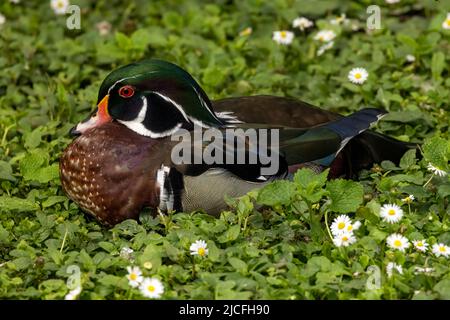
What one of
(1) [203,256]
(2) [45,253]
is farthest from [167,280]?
(2) [45,253]

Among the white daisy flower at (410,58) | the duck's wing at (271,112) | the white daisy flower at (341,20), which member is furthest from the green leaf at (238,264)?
the white daisy flower at (341,20)

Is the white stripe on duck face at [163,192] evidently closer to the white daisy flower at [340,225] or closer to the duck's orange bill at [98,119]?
the duck's orange bill at [98,119]

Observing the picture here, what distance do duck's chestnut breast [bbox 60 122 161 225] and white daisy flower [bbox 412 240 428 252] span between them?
4.11 feet

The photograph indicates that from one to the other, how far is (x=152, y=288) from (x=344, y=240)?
878 mm

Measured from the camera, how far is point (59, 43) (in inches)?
293

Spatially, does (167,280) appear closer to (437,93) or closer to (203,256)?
(203,256)

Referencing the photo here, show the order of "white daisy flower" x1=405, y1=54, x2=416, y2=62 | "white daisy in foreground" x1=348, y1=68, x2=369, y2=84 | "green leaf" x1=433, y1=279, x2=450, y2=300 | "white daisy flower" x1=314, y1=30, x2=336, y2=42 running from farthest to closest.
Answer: "white daisy flower" x1=314, y1=30, x2=336, y2=42 → "white daisy flower" x1=405, y1=54, x2=416, y2=62 → "white daisy in foreground" x1=348, y1=68, x2=369, y2=84 → "green leaf" x1=433, y1=279, x2=450, y2=300

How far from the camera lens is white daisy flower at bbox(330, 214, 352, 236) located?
4.86 metres

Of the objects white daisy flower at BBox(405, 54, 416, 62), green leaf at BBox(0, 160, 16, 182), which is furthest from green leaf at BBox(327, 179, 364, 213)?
white daisy flower at BBox(405, 54, 416, 62)

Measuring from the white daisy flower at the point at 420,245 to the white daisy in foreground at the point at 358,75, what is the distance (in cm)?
205

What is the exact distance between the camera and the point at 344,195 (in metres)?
4.99

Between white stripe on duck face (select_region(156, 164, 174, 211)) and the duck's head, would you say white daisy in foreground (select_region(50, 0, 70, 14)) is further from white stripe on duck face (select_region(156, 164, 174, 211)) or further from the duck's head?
white stripe on duck face (select_region(156, 164, 174, 211))

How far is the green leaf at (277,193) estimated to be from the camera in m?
4.92

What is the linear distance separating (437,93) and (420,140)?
0.46 m
